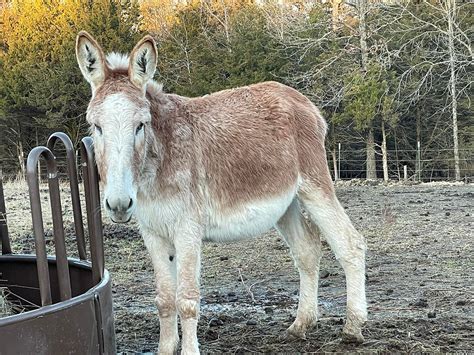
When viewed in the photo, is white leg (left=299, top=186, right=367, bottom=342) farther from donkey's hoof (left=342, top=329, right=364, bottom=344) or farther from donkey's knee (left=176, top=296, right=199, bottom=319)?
donkey's knee (left=176, top=296, right=199, bottom=319)

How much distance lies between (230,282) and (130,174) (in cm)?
333

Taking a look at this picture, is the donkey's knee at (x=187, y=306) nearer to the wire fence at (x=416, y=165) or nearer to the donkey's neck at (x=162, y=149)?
the donkey's neck at (x=162, y=149)

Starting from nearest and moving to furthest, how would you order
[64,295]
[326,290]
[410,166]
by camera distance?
1. [64,295]
2. [326,290]
3. [410,166]

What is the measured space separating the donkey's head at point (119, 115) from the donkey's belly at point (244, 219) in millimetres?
870

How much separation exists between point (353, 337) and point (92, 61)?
279 centimetres

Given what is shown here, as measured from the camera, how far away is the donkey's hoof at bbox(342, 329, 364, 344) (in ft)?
14.0

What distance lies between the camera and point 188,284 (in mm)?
3770

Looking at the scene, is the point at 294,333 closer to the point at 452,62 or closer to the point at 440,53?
the point at 452,62

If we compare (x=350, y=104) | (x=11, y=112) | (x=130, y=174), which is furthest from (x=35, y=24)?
(x=130, y=174)

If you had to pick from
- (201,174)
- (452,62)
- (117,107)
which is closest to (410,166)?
(452,62)

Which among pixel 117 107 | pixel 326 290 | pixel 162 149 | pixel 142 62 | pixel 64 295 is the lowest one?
pixel 326 290

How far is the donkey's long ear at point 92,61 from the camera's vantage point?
11.6 feet

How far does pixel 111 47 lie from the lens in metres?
25.5

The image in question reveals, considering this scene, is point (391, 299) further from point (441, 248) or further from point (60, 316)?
point (60, 316)
